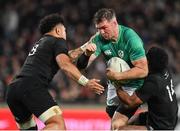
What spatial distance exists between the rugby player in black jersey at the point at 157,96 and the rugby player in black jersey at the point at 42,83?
599mm

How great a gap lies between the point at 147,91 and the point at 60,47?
122 centimetres

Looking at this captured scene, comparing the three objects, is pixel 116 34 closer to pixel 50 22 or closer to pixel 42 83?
pixel 50 22

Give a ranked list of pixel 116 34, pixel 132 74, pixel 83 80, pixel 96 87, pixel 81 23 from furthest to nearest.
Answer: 1. pixel 81 23
2. pixel 116 34
3. pixel 132 74
4. pixel 83 80
5. pixel 96 87

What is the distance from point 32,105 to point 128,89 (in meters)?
1.36

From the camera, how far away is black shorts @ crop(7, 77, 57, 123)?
8.40 metres

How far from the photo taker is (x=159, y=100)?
851cm

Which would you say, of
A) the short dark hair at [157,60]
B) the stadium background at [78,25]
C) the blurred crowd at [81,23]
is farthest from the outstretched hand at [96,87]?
the blurred crowd at [81,23]

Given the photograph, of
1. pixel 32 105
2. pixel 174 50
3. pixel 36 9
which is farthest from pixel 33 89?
pixel 36 9

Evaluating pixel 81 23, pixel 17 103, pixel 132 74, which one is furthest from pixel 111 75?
pixel 81 23

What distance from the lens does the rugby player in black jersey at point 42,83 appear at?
8359 mm

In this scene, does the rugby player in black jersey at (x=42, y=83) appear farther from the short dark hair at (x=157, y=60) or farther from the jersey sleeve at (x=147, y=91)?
the short dark hair at (x=157, y=60)

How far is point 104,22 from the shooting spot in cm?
869

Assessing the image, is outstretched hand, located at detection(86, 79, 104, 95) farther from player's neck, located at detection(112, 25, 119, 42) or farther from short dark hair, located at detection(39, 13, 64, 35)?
short dark hair, located at detection(39, 13, 64, 35)

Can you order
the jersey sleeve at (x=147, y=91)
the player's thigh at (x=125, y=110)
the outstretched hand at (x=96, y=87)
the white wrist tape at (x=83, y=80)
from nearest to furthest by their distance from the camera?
the outstretched hand at (x=96, y=87)
the white wrist tape at (x=83, y=80)
the jersey sleeve at (x=147, y=91)
the player's thigh at (x=125, y=110)
